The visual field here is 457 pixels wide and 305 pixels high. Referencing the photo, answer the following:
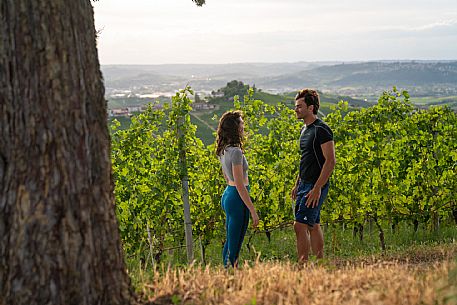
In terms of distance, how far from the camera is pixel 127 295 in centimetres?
297

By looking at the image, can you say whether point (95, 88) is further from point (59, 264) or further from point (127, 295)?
point (127, 295)

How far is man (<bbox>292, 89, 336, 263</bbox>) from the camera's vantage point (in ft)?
15.9

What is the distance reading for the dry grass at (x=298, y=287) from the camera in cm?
271

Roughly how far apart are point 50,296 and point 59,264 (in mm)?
162

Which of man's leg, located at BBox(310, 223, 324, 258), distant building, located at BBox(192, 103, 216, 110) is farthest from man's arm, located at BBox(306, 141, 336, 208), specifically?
distant building, located at BBox(192, 103, 216, 110)

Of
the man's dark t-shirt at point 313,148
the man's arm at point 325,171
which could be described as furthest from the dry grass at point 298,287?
the man's dark t-shirt at point 313,148

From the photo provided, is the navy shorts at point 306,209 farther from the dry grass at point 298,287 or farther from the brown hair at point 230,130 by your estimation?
the dry grass at point 298,287

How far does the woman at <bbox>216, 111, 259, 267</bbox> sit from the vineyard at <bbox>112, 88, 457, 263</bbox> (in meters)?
2.65

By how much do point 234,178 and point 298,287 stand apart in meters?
1.75

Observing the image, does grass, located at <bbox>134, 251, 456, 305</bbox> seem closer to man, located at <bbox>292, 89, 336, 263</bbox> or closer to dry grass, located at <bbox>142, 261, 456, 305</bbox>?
dry grass, located at <bbox>142, 261, 456, 305</bbox>

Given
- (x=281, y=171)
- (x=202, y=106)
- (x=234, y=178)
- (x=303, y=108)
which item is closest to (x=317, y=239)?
(x=234, y=178)

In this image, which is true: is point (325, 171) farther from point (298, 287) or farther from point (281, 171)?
point (281, 171)

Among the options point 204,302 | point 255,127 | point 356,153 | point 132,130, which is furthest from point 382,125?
point 204,302

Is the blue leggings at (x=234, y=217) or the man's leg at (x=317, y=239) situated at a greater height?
the blue leggings at (x=234, y=217)
